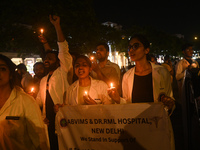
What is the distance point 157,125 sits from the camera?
7.26ft

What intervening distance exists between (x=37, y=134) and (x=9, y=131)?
0.33 metres

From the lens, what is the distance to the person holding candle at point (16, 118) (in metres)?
2.09

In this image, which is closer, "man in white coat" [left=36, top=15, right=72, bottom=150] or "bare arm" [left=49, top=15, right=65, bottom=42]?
"man in white coat" [left=36, top=15, right=72, bottom=150]

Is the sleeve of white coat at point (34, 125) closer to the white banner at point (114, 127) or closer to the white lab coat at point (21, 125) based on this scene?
the white lab coat at point (21, 125)

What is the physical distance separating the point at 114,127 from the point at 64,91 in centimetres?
152

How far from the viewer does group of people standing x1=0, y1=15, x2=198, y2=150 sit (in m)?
2.17

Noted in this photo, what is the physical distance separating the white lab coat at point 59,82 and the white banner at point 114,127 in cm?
88

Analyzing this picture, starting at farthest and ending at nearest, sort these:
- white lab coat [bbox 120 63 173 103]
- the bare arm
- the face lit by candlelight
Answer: the bare arm < the face lit by candlelight < white lab coat [bbox 120 63 173 103]

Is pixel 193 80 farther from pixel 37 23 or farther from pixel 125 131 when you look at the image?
pixel 37 23

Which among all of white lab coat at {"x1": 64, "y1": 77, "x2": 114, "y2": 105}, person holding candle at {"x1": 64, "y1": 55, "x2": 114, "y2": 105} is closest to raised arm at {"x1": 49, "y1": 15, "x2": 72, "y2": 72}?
person holding candle at {"x1": 64, "y1": 55, "x2": 114, "y2": 105}

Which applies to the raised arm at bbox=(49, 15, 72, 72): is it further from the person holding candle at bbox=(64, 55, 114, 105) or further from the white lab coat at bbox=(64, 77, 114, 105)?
the white lab coat at bbox=(64, 77, 114, 105)

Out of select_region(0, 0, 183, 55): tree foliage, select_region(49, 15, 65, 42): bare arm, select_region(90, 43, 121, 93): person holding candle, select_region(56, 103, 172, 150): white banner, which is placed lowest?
select_region(56, 103, 172, 150): white banner

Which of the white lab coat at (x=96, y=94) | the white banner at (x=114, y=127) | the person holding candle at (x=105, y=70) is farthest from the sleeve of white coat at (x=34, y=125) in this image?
the person holding candle at (x=105, y=70)

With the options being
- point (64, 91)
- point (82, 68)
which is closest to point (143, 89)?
point (82, 68)
